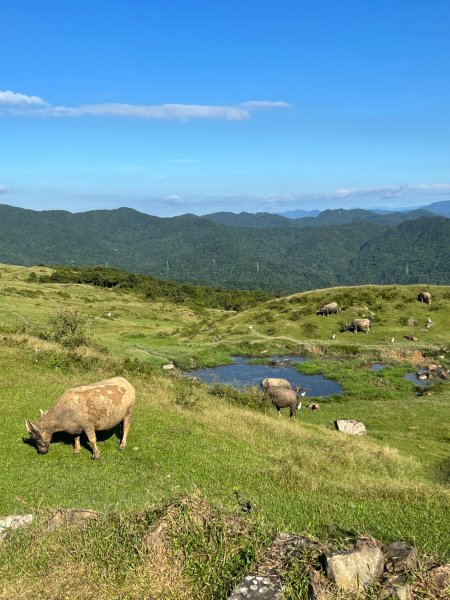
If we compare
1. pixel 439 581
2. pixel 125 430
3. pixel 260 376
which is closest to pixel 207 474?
pixel 125 430

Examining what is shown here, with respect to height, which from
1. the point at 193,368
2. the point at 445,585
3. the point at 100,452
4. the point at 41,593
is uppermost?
the point at 445,585

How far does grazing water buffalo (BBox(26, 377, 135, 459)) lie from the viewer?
18.3 metres

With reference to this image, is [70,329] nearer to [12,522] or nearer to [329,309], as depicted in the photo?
[12,522]

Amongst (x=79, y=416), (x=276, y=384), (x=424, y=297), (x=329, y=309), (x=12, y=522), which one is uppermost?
(x=79, y=416)

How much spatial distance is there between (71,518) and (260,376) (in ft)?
140

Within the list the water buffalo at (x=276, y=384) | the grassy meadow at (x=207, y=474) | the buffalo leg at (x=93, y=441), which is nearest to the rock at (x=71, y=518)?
the grassy meadow at (x=207, y=474)

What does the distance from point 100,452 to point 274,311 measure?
6182 centimetres

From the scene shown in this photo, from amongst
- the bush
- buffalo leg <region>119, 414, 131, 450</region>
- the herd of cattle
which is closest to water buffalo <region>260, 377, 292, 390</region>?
the bush

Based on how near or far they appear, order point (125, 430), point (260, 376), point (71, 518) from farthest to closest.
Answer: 1. point (260, 376)
2. point (125, 430)
3. point (71, 518)

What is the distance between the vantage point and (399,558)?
8953mm

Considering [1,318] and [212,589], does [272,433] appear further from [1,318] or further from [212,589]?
[1,318]

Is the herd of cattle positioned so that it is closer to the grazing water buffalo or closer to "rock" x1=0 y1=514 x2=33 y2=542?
the grazing water buffalo

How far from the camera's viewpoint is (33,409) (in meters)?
22.5

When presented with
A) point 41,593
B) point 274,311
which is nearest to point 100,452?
point 41,593
